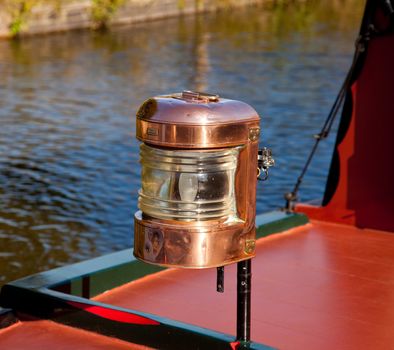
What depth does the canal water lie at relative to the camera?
11.3m

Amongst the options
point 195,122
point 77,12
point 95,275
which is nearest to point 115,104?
point 77,12

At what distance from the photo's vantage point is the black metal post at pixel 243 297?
12.5ft

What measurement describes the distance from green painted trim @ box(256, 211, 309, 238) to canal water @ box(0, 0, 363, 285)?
11.7 feet

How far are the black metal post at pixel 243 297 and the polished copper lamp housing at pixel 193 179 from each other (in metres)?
0.20

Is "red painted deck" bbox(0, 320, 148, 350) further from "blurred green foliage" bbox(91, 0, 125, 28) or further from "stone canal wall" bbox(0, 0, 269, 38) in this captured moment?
"blurred green foliage" bbox(91, 0, 125, 28)

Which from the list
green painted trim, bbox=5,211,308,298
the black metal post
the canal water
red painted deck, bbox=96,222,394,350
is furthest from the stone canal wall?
the black metal post

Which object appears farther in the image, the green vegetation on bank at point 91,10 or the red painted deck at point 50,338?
the green vegetation on bank at point 91,10

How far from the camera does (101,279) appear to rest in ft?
16.9

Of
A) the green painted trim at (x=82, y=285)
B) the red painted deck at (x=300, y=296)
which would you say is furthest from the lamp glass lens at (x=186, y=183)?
the red painted deck at (x=300, y=296)

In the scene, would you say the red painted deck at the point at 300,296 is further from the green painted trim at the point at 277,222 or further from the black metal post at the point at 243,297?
the black metal post at the point at 243,297

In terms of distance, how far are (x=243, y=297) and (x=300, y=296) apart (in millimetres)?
1432

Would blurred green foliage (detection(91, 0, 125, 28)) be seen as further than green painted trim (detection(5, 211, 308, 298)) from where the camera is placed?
Yes

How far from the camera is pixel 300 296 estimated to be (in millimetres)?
5230

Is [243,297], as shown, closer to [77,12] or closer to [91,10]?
[77,12]
